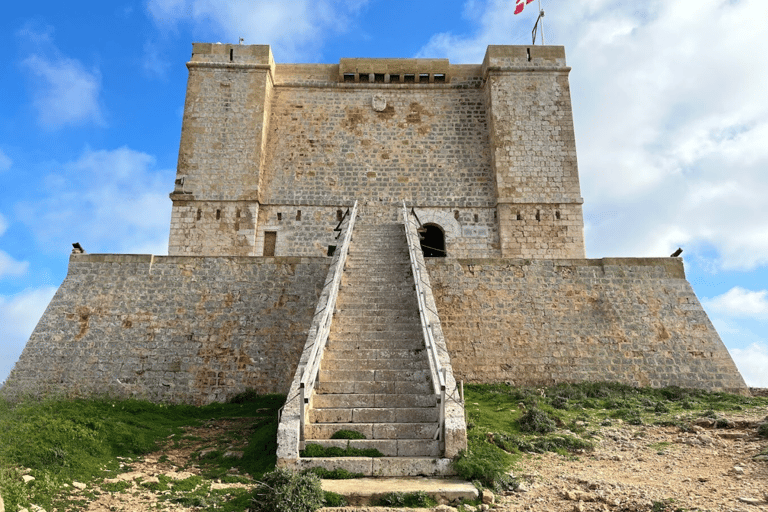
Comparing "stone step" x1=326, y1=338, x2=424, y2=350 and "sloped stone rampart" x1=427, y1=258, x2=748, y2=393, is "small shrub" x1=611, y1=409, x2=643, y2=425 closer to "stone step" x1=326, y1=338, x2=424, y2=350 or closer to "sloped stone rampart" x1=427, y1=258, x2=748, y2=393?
"sloped stone rampart" x1=427, y1=258, x2=748, y2=393

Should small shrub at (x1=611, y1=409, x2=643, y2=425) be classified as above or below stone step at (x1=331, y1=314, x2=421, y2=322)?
below

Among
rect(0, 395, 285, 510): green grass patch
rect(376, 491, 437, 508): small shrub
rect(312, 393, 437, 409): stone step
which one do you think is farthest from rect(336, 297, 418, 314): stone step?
rect(376, 491, 437, 508): small shrub

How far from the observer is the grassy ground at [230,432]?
641 centimetres

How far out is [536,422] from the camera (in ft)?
29.7

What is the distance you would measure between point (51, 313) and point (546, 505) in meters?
11.8

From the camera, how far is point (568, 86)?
20.5m

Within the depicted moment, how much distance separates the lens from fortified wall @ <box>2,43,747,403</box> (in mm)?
12469

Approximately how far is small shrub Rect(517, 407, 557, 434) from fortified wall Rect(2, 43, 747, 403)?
295cm

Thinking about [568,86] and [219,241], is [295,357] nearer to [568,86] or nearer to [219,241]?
[219,241]

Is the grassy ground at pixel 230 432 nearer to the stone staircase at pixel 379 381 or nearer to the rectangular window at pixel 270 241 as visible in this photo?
the stone staircase at pixel 379 381

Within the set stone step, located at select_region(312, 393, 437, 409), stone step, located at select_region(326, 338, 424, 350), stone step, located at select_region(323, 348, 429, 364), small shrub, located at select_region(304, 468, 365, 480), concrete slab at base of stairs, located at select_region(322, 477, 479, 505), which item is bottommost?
concrete slab at base of stairs, located at select_region(322, 477, 479, 505)

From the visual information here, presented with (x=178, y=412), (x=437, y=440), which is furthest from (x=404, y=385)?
(x=178, y=412)

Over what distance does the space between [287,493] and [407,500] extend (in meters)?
1.20

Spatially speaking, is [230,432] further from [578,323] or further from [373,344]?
[578,323]
